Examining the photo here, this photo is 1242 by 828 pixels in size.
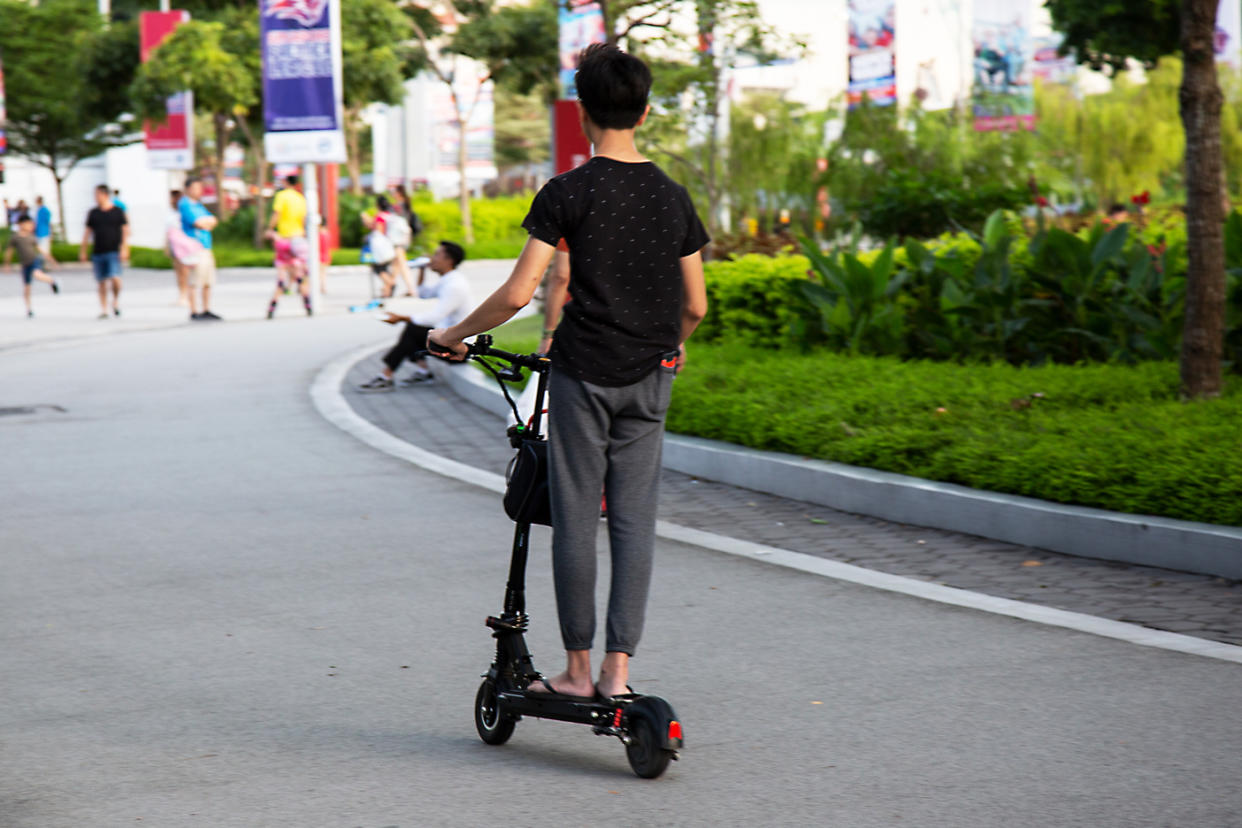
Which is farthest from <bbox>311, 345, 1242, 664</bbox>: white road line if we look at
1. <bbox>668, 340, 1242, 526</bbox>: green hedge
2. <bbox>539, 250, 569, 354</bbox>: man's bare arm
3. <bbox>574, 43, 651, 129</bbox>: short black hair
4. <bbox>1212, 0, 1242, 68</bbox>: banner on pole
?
<bbox>1212, 0, 1242, 68</bbox>: banner on pole

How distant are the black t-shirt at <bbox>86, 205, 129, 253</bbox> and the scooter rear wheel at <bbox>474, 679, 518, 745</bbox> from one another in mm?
19000

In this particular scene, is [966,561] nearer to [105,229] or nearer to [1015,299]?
[1015,299]

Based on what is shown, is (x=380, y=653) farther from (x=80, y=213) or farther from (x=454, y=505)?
(x=80, y=213)

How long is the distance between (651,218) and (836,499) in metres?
Answer: 4.10

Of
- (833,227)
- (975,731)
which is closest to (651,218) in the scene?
(975,731)

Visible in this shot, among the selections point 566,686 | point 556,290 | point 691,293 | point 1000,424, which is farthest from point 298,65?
Answer: point 566,686

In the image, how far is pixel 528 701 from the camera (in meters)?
4.18

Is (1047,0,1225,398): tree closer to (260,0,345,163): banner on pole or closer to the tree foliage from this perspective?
(260,0,345,163): banner on pole

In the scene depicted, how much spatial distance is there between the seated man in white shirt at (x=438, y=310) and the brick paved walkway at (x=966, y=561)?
3.01 metres

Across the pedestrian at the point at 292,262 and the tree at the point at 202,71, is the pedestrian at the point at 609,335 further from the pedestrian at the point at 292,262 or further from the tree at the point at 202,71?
the tree at the point at 202,71

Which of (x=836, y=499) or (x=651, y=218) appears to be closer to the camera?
(x=651, y=218)

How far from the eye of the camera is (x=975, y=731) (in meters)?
4.40

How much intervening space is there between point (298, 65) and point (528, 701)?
2005 centimetres

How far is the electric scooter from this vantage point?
396 cm
